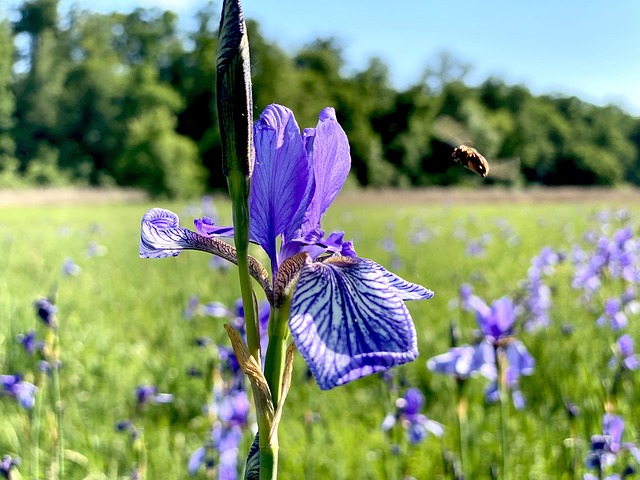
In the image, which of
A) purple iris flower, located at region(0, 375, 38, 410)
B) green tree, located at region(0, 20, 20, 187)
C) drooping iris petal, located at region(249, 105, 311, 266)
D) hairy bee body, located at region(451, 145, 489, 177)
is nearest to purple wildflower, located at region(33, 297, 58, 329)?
purple iris flower, located at region(0, 375, 38, 410)

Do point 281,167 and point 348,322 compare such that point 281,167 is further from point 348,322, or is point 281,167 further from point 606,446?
point 606,446

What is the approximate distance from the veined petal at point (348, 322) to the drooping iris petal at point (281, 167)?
0.35 ft

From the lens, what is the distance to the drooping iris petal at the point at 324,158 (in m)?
0.73

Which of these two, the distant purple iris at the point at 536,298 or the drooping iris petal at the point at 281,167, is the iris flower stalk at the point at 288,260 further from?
the distant purple iris at the point at 536,298

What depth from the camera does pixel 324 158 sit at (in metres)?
0.74

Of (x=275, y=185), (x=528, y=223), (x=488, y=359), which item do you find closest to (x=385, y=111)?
(x=528, y=223)

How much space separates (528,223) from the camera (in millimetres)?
11594

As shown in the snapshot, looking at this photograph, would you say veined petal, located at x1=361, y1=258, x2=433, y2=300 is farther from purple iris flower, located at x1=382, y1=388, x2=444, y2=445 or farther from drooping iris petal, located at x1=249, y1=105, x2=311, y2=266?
purple iris flower, located at x1=382, y1=388, x2=444, y2=445

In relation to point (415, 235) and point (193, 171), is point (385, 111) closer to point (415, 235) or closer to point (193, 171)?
point (415, 235)

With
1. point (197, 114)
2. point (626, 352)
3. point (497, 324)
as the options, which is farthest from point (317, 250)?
point (197, 114)

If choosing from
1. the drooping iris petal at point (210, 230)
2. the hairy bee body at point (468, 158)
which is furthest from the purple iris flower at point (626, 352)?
the drooping iris petal at point (210, 230)

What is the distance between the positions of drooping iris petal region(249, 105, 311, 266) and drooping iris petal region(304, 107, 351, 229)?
0.8 inches

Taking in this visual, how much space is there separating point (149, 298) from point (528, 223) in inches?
352

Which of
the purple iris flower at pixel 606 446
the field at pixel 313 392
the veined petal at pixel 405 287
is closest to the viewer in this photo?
the veined petal at pixel 405 287
